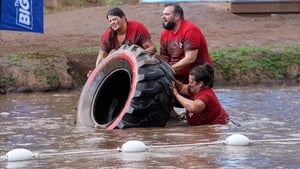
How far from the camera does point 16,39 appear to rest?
21.2 m

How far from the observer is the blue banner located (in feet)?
61.2

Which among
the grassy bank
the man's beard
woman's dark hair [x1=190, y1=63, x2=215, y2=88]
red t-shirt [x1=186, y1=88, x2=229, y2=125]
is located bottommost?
the grassy bank

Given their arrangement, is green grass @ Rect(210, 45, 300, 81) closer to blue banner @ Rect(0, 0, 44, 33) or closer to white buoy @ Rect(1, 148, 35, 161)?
blue banner @ Rect(0, 0, 44, 33)

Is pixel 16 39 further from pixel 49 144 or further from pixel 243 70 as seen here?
pixel 49 144

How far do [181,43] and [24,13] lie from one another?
7452 mm

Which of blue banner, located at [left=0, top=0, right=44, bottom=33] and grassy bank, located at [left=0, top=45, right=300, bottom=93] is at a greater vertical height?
blue banner, located at [left=0, top=0, right=44, bottom=33]

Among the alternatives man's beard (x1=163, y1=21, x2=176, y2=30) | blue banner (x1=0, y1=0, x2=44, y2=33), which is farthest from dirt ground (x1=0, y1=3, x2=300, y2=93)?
man's beard (x1=163, y1=21, x2=176, y2=30)

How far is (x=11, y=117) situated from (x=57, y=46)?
263 inches

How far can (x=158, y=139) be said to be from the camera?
34.6 feet

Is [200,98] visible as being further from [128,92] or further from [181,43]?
[128,92]

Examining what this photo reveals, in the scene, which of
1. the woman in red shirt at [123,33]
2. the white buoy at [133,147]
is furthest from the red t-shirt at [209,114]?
the white buoy at [133,147]

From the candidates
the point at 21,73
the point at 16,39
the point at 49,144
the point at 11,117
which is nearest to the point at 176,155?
the point at 49,144

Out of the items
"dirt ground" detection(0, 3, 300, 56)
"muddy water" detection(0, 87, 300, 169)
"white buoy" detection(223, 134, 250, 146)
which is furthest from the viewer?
"dirt ground" detection(0, 3, 300, 56)

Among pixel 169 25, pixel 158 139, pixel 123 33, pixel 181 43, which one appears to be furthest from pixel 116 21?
pixel 158 139
